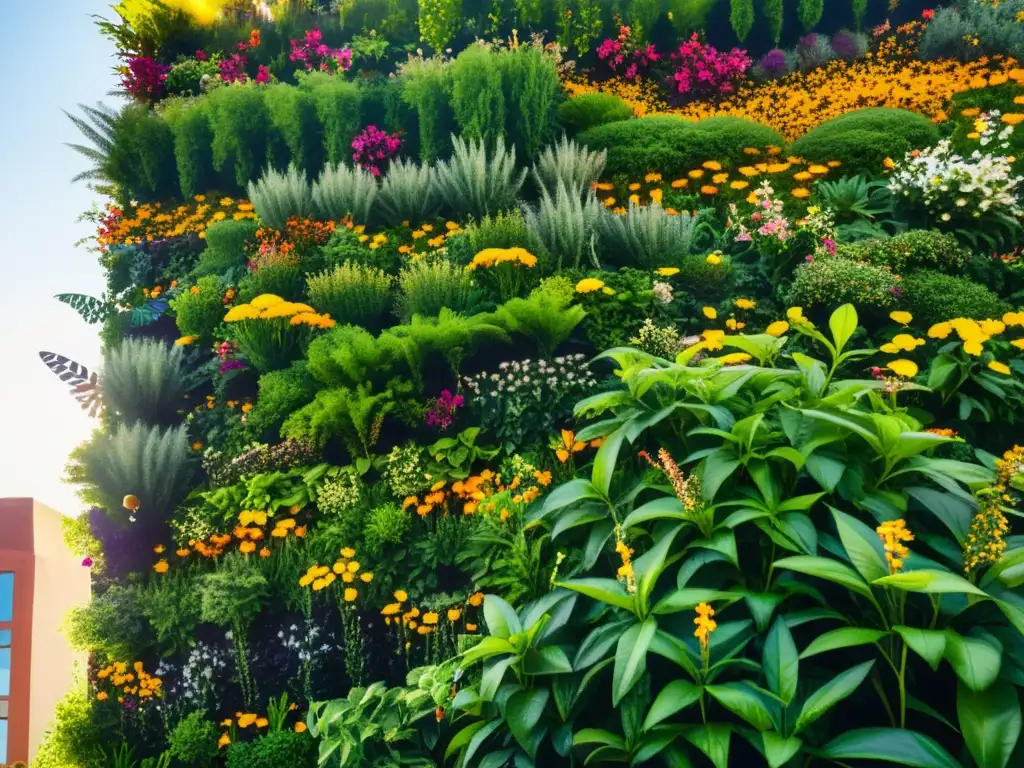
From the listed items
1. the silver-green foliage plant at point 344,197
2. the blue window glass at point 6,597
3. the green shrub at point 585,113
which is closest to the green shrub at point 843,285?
the green shrub at point 585,113

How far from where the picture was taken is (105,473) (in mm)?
5297

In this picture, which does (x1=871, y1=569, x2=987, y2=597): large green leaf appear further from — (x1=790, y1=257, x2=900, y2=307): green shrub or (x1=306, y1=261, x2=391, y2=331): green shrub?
(x1=306, y1=261, x2=391, y2=331): green shrub

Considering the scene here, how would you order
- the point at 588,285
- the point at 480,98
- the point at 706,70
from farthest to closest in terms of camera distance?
the point at 706,70
the point at 480,98
the point at 588,285

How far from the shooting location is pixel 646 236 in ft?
19.8

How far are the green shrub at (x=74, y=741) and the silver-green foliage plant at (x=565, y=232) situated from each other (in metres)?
4.03

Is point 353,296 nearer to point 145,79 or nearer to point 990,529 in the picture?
point 990,529

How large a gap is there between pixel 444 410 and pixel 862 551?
303 centimetres

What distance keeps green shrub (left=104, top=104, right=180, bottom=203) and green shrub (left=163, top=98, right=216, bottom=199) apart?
0.37ft

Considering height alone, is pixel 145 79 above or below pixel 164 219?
above

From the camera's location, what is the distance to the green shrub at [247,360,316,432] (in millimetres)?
5582

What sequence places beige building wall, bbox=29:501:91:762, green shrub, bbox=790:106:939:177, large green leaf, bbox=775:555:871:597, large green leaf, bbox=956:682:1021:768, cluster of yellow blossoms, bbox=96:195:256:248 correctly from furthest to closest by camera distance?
cluster of yellow blossoms, bbox=96:195:256:248
green shrub, bbox=790:106:939:177
beige building wall, bbox=29:501:91:762
large green leaf, bbox=775:555:871:597
large green leaf, bbox=956:682:1021:768

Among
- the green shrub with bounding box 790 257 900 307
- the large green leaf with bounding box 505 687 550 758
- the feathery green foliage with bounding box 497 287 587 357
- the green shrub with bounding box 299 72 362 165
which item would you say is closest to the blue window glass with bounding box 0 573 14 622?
the feathery green foliage with bounding box 497 287 587 357

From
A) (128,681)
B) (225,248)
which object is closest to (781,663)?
(128,681)

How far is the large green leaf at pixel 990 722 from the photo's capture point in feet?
6.98
